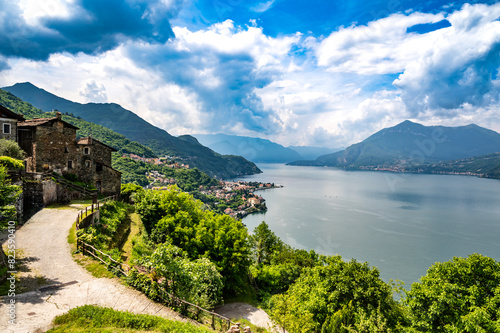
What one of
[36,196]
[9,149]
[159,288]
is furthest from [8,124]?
[159,288]

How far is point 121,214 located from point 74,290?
498 inches

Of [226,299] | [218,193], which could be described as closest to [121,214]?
[226,299]

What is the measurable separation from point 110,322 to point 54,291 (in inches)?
138

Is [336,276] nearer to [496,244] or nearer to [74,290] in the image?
[74,290]

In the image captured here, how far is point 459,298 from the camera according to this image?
1254 cm

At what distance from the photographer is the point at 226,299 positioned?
21.8 metres

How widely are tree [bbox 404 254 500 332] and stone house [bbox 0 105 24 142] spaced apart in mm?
34614

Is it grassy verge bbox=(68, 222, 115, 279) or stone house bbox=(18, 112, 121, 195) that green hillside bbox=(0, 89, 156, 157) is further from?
grassy verge bbox=(68, 222, 115, 279)

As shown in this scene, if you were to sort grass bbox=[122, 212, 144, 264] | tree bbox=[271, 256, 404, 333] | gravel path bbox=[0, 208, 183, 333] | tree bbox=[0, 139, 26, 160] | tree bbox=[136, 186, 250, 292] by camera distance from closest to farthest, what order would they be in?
gravel path bbox=[0, 208, 183, 333] < tree bbox=[271, 256, 404, 333] < grass bbox=[122, 212, 144, 264] < tree bbox=[136, 186, 250, 292] < tree bbox=[0, 139, 26, 160]

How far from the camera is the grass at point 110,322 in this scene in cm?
829

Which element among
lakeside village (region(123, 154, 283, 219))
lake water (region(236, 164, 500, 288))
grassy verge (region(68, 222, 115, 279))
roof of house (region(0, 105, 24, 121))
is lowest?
lake water (region(236, 164, 500, 288))

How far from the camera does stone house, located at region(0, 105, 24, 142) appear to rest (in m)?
23.2

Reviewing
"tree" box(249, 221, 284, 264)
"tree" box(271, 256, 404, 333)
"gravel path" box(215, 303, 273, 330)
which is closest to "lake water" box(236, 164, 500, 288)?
"tree" box(249, 221, 284, 264)

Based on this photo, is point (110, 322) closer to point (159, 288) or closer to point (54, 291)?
point (159, 288)
